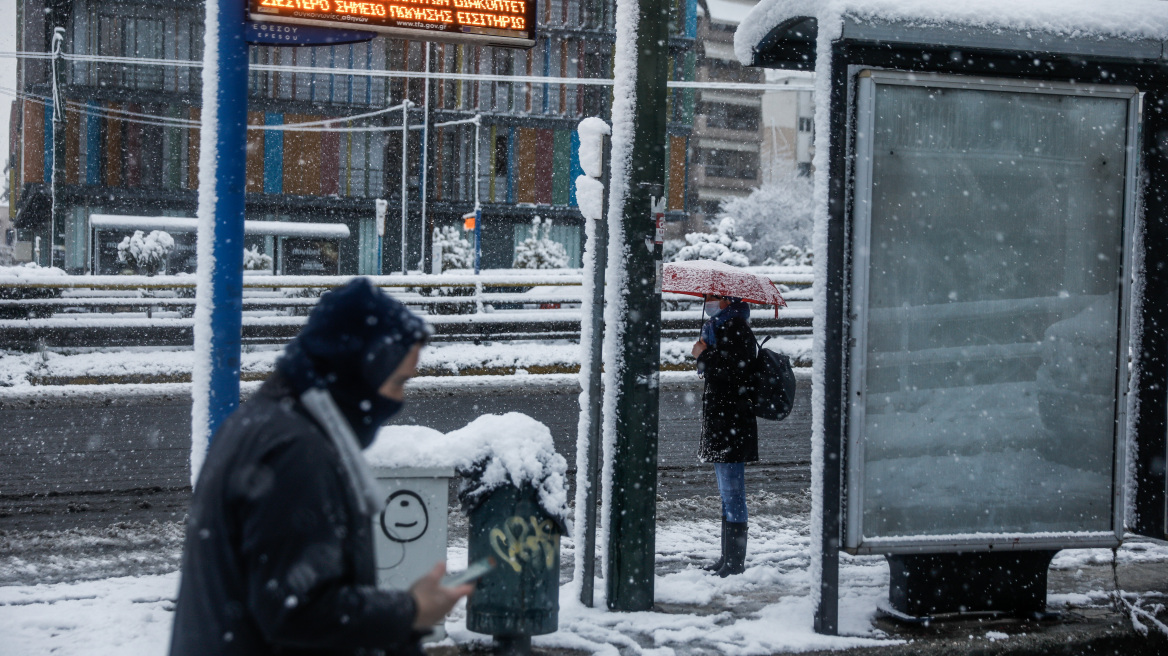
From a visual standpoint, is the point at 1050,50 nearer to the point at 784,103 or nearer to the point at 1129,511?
the point at 1129,511

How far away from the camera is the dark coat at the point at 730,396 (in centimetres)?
582

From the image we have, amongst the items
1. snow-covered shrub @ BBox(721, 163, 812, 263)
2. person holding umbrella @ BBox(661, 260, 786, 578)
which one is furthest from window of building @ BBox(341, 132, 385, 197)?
person holding umbrella @ BBox(661, 260, 786, 578)

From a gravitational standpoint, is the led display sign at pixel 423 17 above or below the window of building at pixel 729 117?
below

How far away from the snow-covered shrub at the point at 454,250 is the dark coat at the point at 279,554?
32.2 metres

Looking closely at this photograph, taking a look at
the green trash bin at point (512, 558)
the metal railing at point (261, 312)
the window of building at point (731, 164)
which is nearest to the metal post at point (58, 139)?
the metal railing at point (261, 312)

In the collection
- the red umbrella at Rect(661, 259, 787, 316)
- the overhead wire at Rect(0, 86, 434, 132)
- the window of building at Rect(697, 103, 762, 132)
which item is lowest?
the red umbrella at Rect(661, 259, 787, 316)

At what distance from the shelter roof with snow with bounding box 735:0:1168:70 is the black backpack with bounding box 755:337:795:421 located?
1761mm

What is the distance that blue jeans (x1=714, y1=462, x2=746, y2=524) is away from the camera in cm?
584

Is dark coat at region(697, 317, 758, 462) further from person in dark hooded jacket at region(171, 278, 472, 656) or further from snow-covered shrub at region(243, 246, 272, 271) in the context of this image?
snow-covered shrub at region(243, 246, 272, 271)

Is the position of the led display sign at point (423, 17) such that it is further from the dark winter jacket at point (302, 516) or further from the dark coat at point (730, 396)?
the dark winter jacket at point (302, 516)

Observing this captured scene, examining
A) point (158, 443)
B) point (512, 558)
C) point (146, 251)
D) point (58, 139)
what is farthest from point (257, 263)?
point (512, 558)

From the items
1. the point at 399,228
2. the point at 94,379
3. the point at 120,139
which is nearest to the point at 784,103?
the point at 399,228

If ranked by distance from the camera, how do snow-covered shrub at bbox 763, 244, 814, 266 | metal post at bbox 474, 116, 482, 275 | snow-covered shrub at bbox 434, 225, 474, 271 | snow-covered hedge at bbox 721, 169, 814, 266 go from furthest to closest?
snow-covered hedge at bbox 721, 169, 814, 266
snow-covered shrub at bbox 434, 225, 474, 271
snow-covered shrub at bbox 763, 244, 814, 266
metal post at bbox 474, 116, 482, 275

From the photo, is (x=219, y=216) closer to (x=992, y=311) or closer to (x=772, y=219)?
(x=992, y=311)
